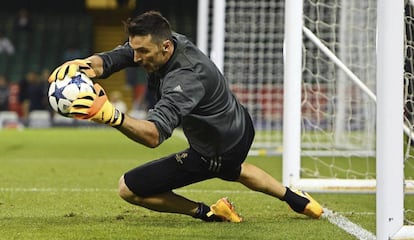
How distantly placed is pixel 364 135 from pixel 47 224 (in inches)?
413

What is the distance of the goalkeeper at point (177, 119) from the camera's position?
5.54 metres

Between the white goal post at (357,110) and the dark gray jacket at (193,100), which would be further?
the dark gray jacket at (193,100)

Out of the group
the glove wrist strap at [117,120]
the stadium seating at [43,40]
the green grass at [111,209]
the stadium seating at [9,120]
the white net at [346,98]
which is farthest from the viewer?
the stadium seating at [43,40]

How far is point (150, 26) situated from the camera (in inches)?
235

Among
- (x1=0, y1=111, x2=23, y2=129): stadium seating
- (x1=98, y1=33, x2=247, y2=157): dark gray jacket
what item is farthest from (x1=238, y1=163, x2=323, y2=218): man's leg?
(x1=0, y1=111, x2=23, y2=129): stadium seating

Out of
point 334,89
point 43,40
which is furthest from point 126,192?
point 43,40

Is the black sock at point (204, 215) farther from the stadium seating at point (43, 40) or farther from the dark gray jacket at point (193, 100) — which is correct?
the stadium seating at point (43, 40)

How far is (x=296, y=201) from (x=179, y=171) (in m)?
1.00

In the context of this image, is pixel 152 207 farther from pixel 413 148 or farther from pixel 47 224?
pixel 413 148

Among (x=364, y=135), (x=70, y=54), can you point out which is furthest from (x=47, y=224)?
(x=70, y=54)

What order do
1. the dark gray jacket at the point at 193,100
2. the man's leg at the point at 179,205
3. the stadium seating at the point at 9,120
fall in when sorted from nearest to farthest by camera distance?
the dark gray jacket at the point at 193,100
the man's leg at the point at 179,205
the stadium seating at the point at 9,120

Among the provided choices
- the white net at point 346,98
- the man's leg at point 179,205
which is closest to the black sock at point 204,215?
the man's leg at point 179,205

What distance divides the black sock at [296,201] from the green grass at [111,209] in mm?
97

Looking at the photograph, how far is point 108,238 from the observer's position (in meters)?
6.17
